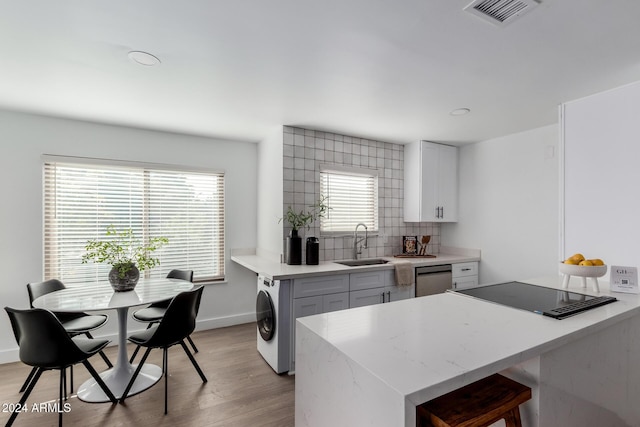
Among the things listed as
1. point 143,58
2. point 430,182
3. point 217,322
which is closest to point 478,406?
point 143,58

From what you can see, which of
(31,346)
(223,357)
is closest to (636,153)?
(223,357)

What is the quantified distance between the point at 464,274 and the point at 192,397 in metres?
3.09

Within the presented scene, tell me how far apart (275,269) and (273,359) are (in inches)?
30.0

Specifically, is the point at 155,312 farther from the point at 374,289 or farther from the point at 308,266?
the point at 374,289

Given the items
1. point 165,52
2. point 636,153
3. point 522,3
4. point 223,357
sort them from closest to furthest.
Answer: point 522,3, point 165,52, point 636,153, point 223,357

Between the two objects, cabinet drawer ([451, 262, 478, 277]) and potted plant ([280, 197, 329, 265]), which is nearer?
potted plant ([280, 197, 329, 265])

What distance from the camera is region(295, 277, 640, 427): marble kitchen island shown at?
0.93 meters

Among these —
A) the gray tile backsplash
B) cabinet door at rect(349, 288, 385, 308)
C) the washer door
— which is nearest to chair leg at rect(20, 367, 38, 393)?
the washer door

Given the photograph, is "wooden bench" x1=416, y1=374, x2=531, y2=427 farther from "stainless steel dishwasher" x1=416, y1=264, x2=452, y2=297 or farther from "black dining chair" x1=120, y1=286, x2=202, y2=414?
"stainless steel dishwasher" x1=416, y1=264, x2=452, y2=297

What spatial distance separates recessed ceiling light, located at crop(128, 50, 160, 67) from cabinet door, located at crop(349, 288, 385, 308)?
7.66 feet

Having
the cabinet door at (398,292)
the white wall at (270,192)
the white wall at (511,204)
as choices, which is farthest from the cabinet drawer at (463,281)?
the white wall at (270,192)

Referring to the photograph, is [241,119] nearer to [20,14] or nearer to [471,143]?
[20,14]

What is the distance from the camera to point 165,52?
1.80 metres

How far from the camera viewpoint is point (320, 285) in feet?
8.94
